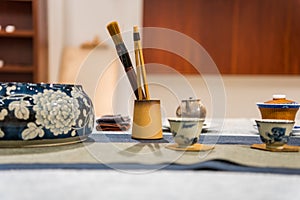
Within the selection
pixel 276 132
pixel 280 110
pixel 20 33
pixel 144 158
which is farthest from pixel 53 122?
pixel 20 33

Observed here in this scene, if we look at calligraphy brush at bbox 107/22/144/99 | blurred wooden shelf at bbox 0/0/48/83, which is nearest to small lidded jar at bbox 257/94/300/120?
calligraphy brush at bbox 107/22/144/99

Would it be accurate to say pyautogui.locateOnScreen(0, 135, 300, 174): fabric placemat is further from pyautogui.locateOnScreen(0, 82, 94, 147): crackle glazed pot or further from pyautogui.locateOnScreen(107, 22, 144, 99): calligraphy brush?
pyautogui.locateOnScreen(107, 22, 144, 99): calligraphy brush

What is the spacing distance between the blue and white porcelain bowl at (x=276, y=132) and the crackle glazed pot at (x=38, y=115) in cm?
37

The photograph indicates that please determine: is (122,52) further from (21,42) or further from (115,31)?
(21,42)

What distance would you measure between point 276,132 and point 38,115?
1.48ft

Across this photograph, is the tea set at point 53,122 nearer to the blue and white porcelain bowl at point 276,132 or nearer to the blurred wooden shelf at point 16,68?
the blue and white porcelain bowl at point 276,132

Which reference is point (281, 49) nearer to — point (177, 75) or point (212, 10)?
point (212, 10)

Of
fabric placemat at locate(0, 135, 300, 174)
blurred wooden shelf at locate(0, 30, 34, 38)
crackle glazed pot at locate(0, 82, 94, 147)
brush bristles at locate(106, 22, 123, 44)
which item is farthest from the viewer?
blurred wooden shelf at locate(0, 30, 34, 38)

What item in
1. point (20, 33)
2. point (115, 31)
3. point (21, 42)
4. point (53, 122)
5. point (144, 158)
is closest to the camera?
point (144, 158)

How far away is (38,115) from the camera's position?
0.72 meters

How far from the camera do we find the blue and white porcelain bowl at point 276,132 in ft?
2.40

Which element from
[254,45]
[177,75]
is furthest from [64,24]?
[254,45]

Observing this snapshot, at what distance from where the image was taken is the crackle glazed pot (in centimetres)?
72

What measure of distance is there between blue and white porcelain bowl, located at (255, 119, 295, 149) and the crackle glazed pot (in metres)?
0.37
